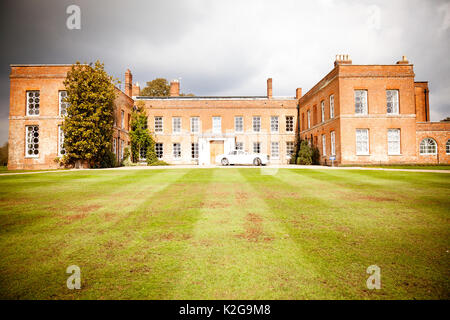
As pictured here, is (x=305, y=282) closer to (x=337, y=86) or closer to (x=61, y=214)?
(x=61, y=214)

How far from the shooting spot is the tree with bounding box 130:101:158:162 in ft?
86.0

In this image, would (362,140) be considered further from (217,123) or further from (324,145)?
(217,123)

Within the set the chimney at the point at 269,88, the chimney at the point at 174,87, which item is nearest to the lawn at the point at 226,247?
the chimney at the point at 269,88

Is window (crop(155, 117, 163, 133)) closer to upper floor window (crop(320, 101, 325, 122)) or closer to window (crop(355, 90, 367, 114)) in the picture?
upper floor window (crop(320, 101, 325, 122))

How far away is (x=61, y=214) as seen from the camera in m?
4.63

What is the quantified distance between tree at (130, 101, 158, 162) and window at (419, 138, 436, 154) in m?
25.4

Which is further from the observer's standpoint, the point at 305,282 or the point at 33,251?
the point at 33,251

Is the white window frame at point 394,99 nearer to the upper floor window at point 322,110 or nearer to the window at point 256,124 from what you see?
the upper floor window at point 322,110

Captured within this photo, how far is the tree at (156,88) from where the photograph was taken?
4028cm

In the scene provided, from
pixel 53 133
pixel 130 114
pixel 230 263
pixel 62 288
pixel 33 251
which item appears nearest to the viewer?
pixel 62 288

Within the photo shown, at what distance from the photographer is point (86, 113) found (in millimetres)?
17422

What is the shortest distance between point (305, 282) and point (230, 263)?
77 centimetres

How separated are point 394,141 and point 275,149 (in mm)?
12250
